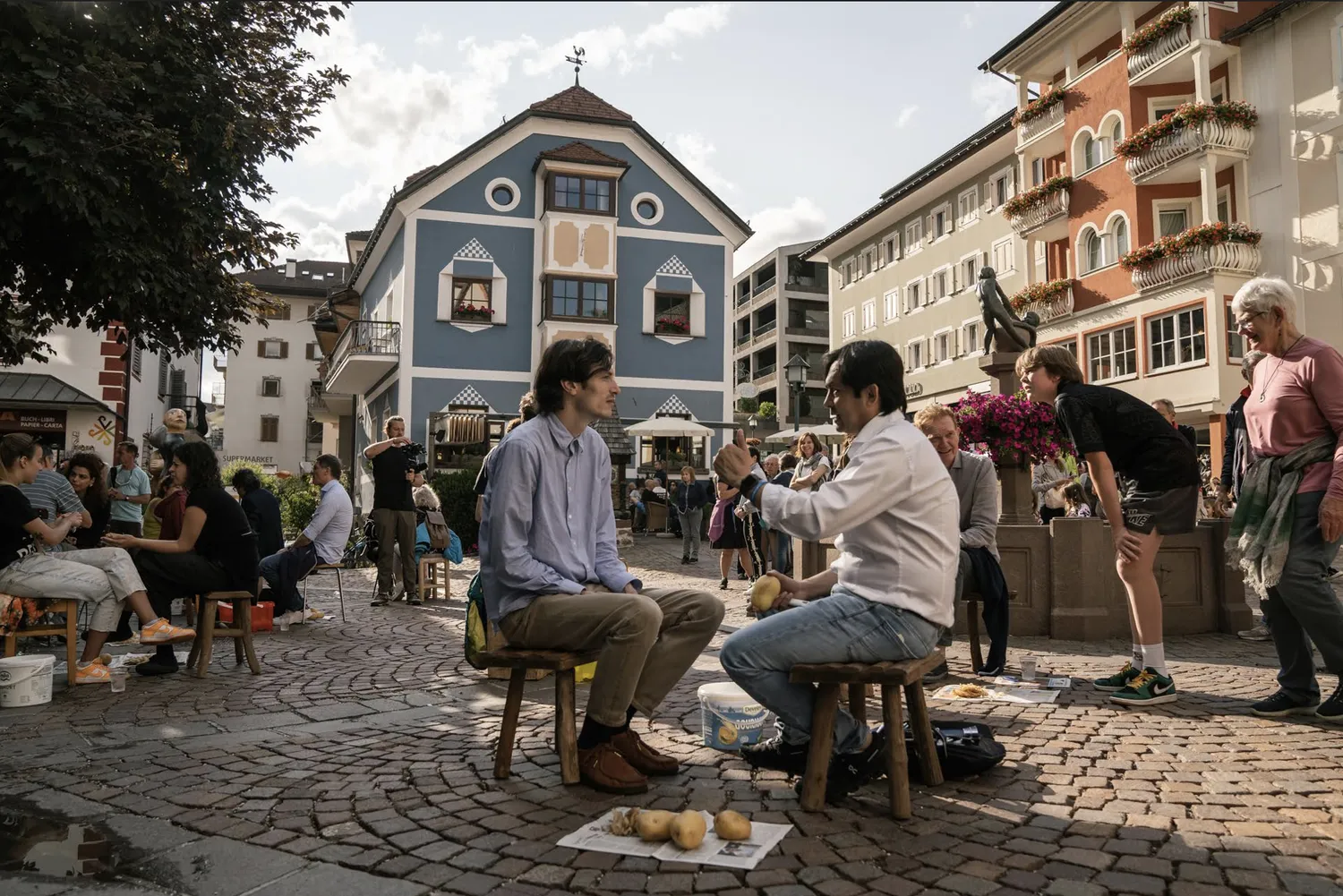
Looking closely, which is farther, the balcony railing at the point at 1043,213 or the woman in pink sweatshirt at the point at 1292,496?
the balcony railing at the point at 1043,213

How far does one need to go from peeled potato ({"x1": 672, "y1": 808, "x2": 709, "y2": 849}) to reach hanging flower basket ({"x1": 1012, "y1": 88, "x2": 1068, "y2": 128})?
94.7 feet

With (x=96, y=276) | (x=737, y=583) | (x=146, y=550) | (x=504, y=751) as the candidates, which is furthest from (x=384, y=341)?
(x=504, y=751)

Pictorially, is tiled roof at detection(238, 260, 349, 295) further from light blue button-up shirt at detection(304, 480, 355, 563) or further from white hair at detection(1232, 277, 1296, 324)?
white hair at detection(1232, 277, 1296, 324)

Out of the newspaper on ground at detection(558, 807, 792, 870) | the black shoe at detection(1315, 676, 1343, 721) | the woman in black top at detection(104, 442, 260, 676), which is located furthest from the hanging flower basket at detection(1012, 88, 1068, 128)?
the newspaper on ground at detection(558, 807, 792, 870)

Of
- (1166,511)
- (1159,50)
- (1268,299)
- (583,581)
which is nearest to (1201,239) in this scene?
(1159,50)

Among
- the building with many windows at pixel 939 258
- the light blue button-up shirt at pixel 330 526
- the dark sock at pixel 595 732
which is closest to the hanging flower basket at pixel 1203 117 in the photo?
the building with many windows at pixel 939 258

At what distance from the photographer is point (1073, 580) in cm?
811

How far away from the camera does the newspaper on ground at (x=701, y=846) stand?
304 cm

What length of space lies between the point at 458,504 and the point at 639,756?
1735cm

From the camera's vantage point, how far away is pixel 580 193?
28219mm

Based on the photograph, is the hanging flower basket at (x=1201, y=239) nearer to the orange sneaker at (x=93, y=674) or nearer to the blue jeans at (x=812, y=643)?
the blue jeans at (x=812, y=643)

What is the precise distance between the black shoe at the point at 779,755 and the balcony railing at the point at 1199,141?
77.3 ft

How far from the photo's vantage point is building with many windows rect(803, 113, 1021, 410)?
31.5 m

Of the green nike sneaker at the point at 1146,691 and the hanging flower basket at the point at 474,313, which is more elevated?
the hanging flower basket at the point at 474,313
